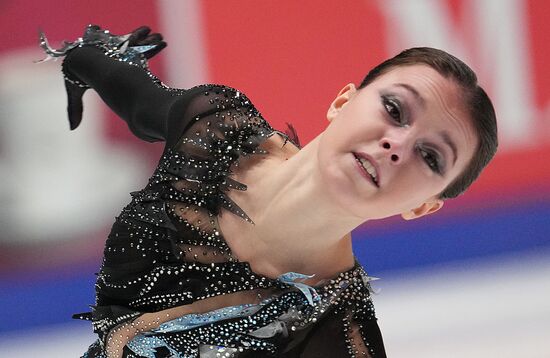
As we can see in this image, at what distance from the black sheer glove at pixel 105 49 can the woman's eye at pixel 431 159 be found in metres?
0.89

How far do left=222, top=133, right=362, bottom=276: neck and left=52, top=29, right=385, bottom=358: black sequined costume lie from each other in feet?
0.10

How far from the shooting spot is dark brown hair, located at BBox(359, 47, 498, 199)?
1322 millimetres

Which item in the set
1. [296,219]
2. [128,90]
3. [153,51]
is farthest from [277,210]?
[153,51]

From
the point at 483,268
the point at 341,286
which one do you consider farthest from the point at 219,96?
the point at 483,268

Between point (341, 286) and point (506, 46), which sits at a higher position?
point (506, 46)

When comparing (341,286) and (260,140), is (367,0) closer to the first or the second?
(260,140)

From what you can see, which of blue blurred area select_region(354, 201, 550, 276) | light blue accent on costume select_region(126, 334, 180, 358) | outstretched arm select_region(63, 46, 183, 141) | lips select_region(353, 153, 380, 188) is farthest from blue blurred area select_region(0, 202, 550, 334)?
lips select_region(353, 153, 380, 188)

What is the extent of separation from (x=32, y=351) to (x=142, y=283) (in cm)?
98

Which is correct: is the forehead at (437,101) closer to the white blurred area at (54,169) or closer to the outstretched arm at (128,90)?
the outstretched arm at (128,90)

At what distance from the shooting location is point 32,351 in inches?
90.7

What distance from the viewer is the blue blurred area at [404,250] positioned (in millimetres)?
2418

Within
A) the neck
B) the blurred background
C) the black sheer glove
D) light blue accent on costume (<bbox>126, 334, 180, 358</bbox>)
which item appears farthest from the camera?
the blurred background

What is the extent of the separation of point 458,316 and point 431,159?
108 cm

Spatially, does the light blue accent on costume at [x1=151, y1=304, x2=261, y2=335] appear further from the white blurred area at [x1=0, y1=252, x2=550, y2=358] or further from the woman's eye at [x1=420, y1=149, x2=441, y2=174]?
the white blurred area at [x1=0, y1=252, x2=550, y2=358]
